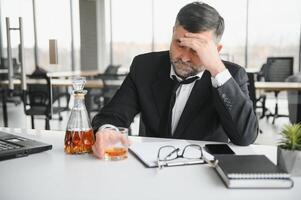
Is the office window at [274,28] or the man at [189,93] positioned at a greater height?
the office window at [274,28]

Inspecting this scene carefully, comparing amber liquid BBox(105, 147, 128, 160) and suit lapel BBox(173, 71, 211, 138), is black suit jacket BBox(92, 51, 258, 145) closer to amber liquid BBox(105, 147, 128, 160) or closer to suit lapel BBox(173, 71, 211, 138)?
suit lapel BBox(173, 71, 211, 138)

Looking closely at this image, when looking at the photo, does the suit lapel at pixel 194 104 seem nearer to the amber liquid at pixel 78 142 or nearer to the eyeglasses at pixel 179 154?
the eyeglasses at pixel 179 154

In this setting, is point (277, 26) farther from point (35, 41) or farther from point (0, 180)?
point (0, 180)

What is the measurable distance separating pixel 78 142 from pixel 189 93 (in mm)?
570

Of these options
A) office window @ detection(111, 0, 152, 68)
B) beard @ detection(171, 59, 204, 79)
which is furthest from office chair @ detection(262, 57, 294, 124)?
beard @ detection(171, 59, 204, 79)

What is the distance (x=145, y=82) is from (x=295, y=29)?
21.1ft

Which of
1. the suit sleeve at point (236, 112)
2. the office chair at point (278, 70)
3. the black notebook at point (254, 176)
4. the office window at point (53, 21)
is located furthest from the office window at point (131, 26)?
the black notebook at point (254, 176)

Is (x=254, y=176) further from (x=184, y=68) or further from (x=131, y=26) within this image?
(x=131, y=26)

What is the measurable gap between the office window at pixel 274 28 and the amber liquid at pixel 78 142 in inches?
242

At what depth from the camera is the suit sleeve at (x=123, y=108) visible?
1513 mm

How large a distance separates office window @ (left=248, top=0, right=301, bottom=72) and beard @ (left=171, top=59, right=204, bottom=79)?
18.7 feet

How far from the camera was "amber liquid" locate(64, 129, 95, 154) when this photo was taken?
46.8 inches

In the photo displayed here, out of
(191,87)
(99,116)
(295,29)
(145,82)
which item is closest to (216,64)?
(191,87)

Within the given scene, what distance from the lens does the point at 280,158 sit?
0.98 metres
